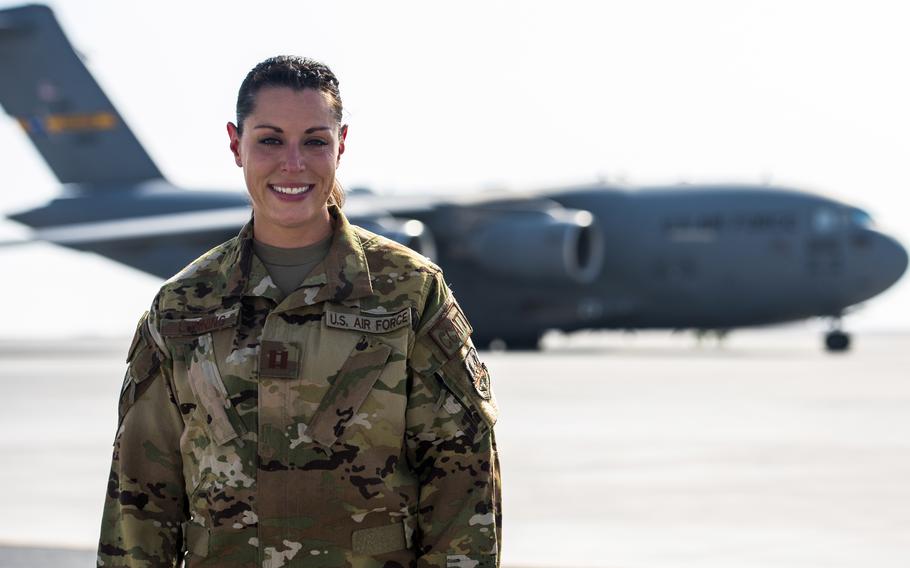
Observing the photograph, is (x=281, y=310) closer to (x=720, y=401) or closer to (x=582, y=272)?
(x=720, y=401)

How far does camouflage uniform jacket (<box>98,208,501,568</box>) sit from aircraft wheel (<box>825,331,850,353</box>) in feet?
79.2

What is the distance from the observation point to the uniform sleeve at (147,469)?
263 cm

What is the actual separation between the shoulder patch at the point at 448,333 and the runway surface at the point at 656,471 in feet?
11.6

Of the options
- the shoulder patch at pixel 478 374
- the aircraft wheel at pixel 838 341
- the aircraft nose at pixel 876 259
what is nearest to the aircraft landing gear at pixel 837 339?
the aircraft wheel at pixel 838 341

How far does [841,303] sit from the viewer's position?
80.1 feet

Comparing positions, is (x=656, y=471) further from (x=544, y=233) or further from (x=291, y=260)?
(x=544, y=233)

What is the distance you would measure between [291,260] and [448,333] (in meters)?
0.32

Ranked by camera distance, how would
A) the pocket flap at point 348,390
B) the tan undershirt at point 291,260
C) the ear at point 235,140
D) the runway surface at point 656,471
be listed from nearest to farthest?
the pocket flap at point 348,390
the tan undershirt at point 291,260
the ear at point 235,140
the runway surface at point 656,471

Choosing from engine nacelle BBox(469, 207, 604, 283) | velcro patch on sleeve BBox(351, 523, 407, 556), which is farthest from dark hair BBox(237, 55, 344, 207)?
engine nacelle BBox(469, 207, 604, 283)

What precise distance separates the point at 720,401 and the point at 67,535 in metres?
8.20

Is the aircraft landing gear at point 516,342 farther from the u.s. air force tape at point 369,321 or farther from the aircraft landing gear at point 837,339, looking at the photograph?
the u.s. air force tape at point 369,321

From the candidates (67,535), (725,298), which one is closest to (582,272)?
(725,298)

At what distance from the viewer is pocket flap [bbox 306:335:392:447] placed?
254 cm

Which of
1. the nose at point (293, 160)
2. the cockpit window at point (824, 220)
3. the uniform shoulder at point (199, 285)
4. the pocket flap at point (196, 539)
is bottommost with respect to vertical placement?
the cockpit window at point (824, 220)
